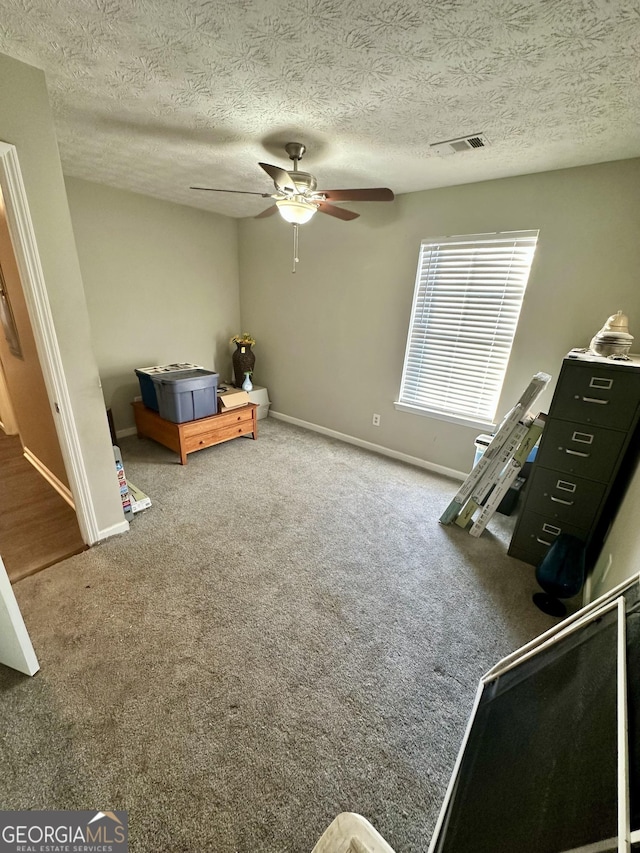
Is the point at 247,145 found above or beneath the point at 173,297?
above

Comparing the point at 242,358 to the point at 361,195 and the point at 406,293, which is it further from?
the point at 361,195

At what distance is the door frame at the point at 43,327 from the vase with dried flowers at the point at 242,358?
229 cm

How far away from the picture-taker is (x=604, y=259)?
2156mm

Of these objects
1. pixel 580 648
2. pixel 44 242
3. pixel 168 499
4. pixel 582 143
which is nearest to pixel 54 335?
pixel 44 242

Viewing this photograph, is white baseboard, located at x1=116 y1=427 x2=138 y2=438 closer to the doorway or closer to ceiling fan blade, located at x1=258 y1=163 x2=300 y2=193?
the doorway

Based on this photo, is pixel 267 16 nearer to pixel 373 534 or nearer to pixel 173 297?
pixel 373 534

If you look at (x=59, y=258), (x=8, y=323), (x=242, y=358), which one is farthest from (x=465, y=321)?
(x=8, y=323)

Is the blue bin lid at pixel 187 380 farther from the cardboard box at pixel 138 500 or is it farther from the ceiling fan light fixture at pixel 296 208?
the ceiling fan light fixture at pixel 296 208

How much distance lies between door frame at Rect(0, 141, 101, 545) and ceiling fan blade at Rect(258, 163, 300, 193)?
1118 mm

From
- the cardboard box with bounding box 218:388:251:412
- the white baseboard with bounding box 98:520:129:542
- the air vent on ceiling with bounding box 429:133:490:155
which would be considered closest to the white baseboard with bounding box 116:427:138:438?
the cardboard box with bounding box 218:388:251:412

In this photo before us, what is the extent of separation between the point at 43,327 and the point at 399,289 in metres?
2.68

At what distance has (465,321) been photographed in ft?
9.19

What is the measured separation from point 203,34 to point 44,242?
113cm

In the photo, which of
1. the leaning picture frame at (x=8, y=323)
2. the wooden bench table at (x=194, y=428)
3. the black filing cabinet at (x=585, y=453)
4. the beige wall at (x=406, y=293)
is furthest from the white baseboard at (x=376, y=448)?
the leaning picture frame at (x=8, y=323)
